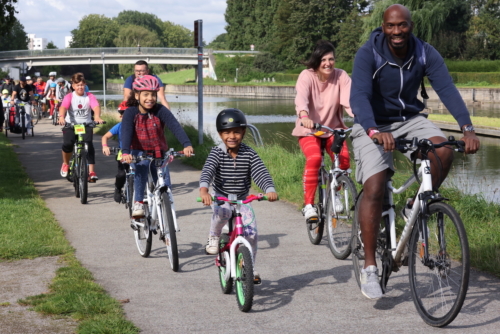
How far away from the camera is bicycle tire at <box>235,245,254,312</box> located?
4824 millimetres

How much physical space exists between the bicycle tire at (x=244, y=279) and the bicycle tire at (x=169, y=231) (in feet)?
3.66

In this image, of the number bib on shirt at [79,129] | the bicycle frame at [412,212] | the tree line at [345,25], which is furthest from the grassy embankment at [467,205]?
the tree line at [345,25]

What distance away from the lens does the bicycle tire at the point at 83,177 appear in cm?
1008

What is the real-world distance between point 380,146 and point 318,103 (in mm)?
2404

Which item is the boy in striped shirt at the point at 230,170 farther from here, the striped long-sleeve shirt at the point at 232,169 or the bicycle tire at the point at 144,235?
the bicycle tire at the point at 144,235

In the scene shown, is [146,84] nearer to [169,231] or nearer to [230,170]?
[169,231]

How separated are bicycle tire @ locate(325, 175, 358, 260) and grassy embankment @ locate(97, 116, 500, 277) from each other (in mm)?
462

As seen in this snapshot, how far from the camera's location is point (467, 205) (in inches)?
316

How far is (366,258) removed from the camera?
16.2ft

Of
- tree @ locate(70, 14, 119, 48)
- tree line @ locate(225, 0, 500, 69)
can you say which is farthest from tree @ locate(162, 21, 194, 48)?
tree line @ locate(225, 0, 500, 69)

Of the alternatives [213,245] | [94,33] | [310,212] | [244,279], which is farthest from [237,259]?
[94,33]

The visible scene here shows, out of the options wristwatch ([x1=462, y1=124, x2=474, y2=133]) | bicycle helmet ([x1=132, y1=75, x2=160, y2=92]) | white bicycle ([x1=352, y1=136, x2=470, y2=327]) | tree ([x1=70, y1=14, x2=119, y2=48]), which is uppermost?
tree ([x1=70, y1=14, x2=119, y2=48])

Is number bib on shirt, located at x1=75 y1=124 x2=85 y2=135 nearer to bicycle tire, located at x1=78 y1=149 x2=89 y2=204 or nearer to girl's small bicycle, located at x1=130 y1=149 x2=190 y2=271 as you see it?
bicycle tire, located at x1=78 y1=149 x2=89 y2=204

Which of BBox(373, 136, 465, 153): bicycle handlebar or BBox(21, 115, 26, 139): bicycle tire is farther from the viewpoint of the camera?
BBox(21, 115, 26, 139): bicycle tire
